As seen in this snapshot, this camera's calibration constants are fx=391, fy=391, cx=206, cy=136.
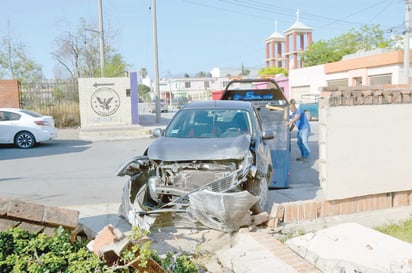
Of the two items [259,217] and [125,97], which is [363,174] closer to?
[259,217]

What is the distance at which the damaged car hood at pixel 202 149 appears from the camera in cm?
514

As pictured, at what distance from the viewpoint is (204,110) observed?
6.73 metres

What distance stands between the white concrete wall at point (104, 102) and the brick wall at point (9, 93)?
367cm

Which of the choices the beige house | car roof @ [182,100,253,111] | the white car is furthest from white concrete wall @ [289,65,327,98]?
car roof @ [182,100,253,111]

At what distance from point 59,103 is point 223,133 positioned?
17.6m

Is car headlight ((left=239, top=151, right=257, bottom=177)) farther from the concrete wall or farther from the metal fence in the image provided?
the metal fence

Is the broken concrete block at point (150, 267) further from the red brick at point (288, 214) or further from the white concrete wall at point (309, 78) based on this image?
the white concrete wall at point (309, 78)

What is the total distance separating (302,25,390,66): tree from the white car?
44515mm

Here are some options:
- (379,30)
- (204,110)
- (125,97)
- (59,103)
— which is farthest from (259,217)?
(379,30)

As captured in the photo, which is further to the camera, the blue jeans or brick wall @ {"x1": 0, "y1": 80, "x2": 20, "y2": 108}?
brick wall @ {"x1": 0, "y1": 80, "x2": 20, "y2": 108}

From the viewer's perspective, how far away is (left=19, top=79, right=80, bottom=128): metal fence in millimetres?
21172

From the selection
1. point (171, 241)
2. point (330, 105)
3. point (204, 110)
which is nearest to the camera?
point (171, 241)

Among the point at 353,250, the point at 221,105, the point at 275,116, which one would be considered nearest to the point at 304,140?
the point at 275,116

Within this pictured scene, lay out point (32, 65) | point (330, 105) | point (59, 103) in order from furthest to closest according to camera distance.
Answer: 1. point (32, 65)
2. point (59, 103)
3. point (330, 105)
